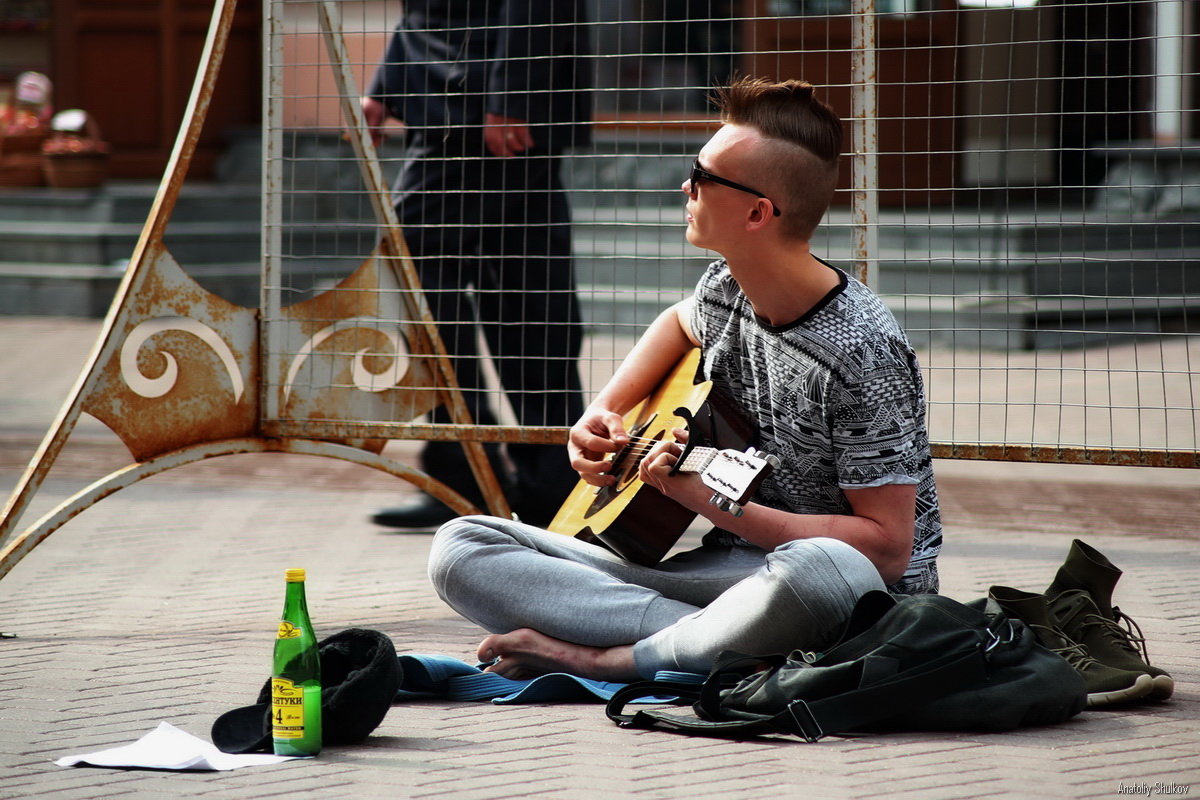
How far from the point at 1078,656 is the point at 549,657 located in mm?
1123

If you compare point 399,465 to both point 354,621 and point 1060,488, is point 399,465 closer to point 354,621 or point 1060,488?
point 354,621

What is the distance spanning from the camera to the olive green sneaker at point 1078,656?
300cm

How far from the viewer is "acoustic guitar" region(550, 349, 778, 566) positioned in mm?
3201

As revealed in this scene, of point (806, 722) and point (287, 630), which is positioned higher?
point (287, 630)

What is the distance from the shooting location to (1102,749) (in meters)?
2.71

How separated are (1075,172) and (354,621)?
7.74 m

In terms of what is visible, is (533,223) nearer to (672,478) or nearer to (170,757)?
(672,478)

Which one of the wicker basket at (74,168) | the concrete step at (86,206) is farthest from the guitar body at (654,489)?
the wicker basket at (74,168)

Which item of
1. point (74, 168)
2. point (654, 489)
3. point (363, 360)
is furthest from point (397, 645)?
point (74, 168)

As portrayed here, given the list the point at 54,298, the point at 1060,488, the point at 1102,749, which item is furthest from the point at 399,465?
the point at 54,298

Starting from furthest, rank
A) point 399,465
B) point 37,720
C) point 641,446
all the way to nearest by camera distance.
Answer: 1. point 399,465
2. point 641,446
3. point 37,720

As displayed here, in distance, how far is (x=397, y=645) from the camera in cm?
358

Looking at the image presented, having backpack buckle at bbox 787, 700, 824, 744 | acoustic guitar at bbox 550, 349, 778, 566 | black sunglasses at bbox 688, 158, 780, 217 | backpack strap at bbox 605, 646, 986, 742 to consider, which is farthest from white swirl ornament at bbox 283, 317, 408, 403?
backpack buckle at bbox 787, 700, 824, 744

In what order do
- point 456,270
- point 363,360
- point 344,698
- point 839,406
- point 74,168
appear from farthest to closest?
point 74,168
point 456,270
point 363,360
point 839,406
point 344,698
